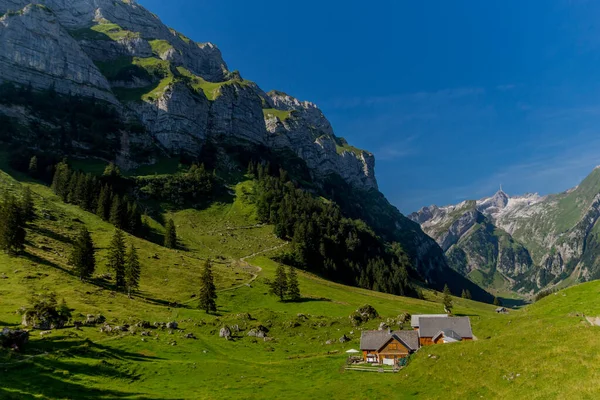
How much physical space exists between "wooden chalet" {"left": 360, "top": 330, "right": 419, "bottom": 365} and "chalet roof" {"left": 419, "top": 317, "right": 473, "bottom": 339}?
549cm

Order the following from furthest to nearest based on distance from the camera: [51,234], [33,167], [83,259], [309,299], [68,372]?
1. [33,167]
2. [309,299]
3. [51,234]
4. [83,259]
5. [68,372]

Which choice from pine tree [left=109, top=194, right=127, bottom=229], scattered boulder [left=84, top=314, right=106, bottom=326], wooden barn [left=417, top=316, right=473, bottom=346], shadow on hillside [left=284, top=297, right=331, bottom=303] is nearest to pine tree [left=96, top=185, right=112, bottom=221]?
pine tree [left=109, top=194, right=127, bottom=229]

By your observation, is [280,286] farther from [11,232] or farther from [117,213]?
[117,213]

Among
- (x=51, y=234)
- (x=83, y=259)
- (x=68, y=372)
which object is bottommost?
(x=68, y=372)

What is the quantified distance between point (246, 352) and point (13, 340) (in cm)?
3600

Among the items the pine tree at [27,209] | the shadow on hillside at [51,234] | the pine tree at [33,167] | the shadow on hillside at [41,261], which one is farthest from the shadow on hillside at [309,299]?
the pine tree at [33,167]

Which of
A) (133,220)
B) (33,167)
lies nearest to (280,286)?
(133,220)

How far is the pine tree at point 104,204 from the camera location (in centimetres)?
15500

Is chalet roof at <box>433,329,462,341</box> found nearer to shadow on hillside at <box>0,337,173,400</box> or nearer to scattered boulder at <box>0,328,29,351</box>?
shadow on hillside at <box>0,337,173,400</box>

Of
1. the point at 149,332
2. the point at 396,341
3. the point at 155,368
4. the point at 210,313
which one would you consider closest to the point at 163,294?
the point at 210,313

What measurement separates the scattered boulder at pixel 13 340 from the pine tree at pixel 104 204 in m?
118

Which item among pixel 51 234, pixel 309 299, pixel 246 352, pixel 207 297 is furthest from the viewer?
pixel 309 299

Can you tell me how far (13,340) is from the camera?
145 feet

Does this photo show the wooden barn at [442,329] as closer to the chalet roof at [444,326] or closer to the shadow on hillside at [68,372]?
the chalet roof at [444,326]
